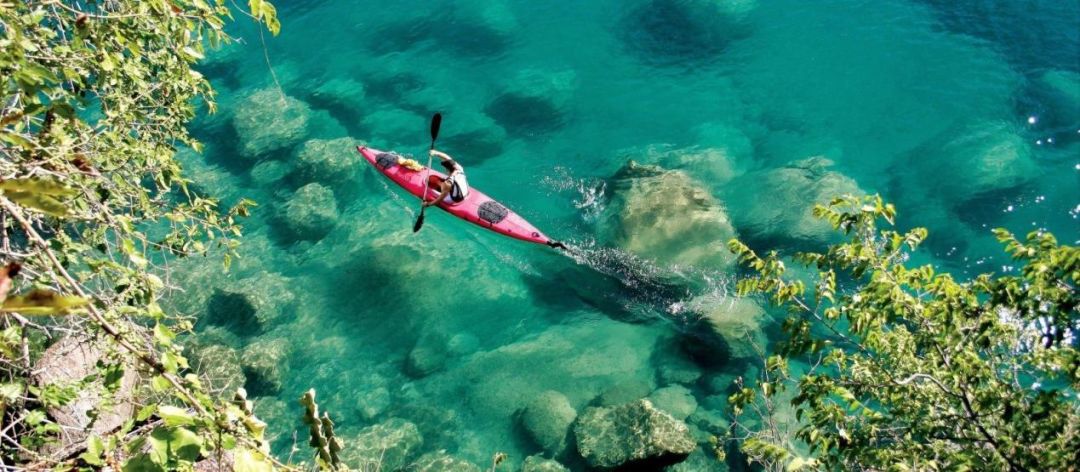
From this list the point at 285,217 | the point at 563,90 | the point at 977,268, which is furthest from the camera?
the point at 563,90

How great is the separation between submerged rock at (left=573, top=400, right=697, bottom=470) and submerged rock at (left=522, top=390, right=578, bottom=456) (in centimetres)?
41

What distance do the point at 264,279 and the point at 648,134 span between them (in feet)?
31.7

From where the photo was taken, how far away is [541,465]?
10219 millimetres

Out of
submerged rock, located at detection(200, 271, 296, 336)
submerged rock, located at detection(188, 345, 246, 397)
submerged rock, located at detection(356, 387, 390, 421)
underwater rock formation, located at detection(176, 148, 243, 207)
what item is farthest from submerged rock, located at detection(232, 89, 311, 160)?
submerged rock, located at detection(356, 387, 390, 421)

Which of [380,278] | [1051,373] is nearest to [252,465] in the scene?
[1051,373]

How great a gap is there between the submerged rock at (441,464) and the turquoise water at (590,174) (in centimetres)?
47

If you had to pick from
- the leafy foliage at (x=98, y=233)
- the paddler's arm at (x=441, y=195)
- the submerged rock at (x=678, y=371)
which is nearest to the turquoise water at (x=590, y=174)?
the submerged rock at (x=678, y=371)

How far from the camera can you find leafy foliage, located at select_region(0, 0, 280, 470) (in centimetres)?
215

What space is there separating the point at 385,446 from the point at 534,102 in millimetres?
10048

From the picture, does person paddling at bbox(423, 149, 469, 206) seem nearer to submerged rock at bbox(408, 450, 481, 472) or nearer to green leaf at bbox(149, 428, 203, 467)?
submerged rock at bbox(408, 450, 481, 472)

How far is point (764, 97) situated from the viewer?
17078 millimetres

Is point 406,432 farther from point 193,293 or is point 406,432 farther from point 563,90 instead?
point 563,90

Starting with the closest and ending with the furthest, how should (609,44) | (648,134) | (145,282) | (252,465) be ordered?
(252,465) < (145,282) < (648,134) < (609,44)

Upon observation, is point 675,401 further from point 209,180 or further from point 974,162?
point 209,180
